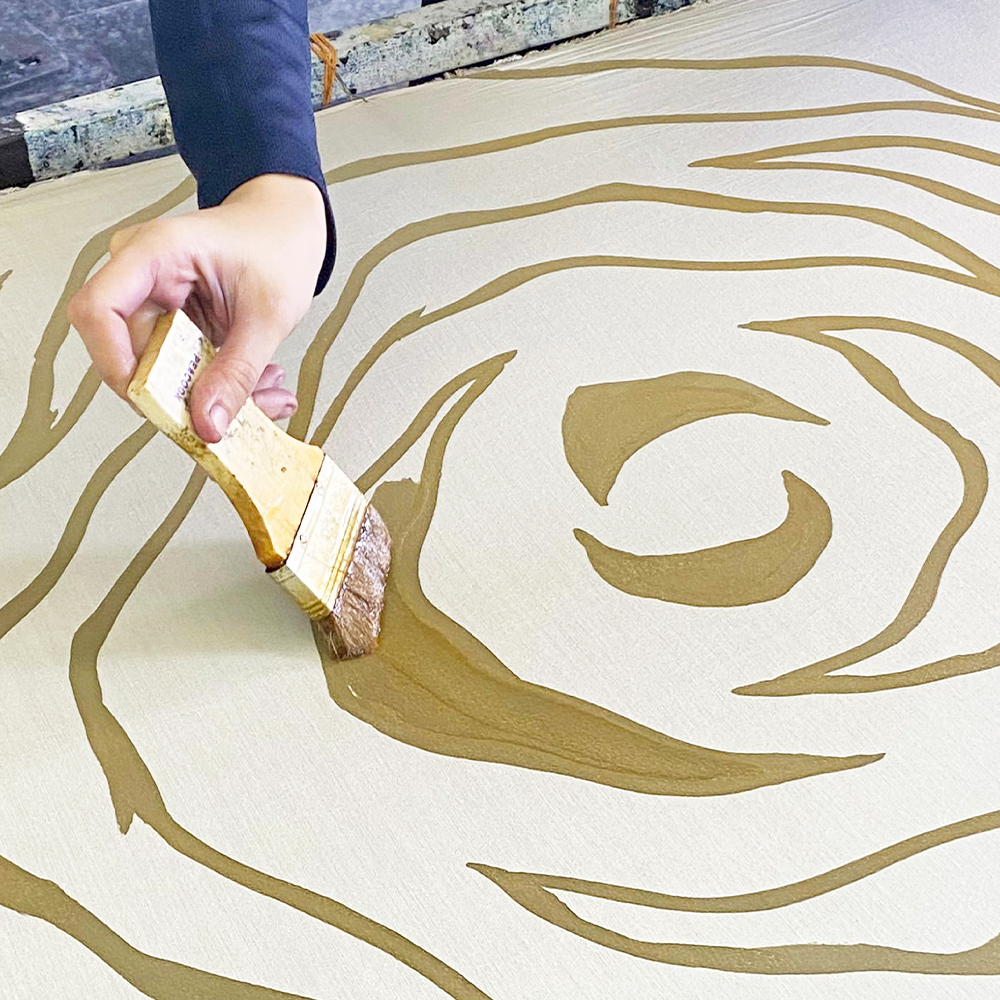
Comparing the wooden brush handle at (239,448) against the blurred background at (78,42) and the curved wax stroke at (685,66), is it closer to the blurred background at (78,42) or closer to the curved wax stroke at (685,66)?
the curved wax stroke at (685,66)

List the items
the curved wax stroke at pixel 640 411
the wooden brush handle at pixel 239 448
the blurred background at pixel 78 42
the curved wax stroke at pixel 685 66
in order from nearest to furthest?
the wooden brush handle at pixel 239 448, the curved wax stroke at pixel 640 411, the curved wax stroke at pixel 685 66, the blurred background at pixel 78 42

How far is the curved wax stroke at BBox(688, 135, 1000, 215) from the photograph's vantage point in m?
1.01

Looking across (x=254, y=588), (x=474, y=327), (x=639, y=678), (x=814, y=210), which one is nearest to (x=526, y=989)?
(x=639, y=678)

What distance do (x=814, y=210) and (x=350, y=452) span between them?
0.46 metres

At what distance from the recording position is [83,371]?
2.94 ft

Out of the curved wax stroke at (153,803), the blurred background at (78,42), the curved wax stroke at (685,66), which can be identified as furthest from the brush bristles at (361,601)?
the blurred background at (78,42)

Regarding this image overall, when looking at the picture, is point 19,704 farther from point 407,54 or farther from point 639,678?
point 407,54

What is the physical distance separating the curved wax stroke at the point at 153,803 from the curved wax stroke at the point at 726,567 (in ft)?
0.85

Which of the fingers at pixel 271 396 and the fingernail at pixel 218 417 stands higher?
the fingernail at pixel 218 417

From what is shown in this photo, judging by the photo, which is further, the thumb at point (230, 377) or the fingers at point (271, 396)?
the fingers at point (271, 396)

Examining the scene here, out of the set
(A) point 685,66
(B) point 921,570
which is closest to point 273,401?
(B) point 921,570

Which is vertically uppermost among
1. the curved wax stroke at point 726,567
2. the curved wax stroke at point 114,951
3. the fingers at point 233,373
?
the fingers at point 233,373

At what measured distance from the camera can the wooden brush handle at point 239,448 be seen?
565 mm

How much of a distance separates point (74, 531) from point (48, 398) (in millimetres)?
136
